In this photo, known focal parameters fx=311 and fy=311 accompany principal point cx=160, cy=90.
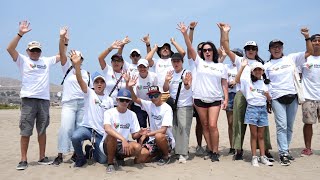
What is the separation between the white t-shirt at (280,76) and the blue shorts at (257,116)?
55 centimetres

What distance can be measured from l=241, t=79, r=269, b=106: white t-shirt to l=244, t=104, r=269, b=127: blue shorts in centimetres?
10

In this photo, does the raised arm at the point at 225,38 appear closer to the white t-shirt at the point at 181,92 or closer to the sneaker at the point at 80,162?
the white t-shirt at the point at 181,92

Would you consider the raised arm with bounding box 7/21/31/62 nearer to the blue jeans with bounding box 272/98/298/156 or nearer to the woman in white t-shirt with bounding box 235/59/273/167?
the woman in white t-shirt with bounding box 235/59/273/167

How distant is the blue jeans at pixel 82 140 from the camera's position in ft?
20.9

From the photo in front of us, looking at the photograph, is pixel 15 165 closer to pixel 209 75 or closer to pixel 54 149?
pixel 54 149

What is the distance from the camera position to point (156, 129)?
6758mm

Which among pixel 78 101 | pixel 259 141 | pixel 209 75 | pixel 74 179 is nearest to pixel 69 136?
pixel 78 101

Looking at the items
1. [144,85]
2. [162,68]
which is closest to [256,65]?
[162,68]

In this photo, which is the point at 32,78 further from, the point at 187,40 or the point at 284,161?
the point at 284,161

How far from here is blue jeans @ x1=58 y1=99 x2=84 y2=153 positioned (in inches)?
267

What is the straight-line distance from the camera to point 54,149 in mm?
9094

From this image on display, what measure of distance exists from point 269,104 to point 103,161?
3.88m

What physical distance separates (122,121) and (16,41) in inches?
108

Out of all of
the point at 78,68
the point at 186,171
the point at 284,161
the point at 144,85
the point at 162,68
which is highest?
the point at 162,68
